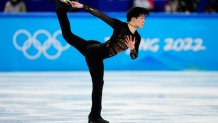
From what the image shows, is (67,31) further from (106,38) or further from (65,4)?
(106,38)

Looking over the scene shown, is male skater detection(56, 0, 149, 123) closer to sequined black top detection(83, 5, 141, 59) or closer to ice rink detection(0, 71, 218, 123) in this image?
sequined black top detection(83, 5, 141, 59)

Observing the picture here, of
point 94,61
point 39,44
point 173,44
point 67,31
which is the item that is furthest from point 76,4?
point 173,44

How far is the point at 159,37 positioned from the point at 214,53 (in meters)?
1.49

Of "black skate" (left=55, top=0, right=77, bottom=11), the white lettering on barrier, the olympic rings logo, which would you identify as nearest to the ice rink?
the olympic rings logo

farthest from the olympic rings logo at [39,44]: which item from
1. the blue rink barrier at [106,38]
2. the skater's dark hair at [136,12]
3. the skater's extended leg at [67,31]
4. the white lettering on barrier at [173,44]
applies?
the skater's dark hair at [136,12]

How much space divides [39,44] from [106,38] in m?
1.71

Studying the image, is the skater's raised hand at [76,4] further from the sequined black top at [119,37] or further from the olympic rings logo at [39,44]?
the olympic rings logo at [39,44]

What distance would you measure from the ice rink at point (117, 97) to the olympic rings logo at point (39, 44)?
557 mm

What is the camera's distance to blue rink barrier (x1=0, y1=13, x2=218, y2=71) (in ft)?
45.5

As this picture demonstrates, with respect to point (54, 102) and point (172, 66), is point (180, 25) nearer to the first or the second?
point (172, 66)

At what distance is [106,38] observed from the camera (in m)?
14.1

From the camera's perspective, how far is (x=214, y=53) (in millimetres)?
14266

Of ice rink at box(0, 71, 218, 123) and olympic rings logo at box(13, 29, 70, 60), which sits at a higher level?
olympic rings logo at box(13, 29, 70, 60)

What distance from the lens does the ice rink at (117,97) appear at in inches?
280
